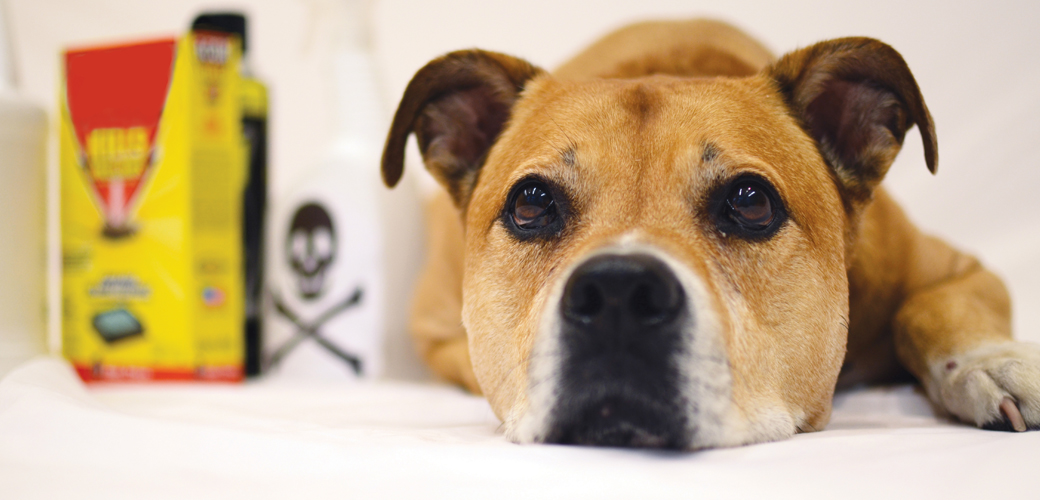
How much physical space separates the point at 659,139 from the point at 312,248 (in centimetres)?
155

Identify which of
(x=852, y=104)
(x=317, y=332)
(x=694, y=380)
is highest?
(x=852, y=104)

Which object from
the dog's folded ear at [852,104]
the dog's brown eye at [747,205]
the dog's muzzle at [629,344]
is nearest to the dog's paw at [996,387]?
the dog's folded ear at [852,104]

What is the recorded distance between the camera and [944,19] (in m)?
2.68

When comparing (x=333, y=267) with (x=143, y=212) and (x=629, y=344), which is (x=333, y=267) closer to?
(x=143, y=212)

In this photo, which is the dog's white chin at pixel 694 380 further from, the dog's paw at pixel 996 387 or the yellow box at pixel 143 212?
the yellow box at pixel 143 212

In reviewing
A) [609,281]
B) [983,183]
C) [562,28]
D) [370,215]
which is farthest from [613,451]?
[562,28]

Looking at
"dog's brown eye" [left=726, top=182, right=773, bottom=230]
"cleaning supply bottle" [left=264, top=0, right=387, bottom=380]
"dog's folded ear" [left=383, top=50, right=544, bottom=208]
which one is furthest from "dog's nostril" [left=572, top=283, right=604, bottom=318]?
"cleaning supply bottle" [left=264, top=0, right=387, bottom=380]

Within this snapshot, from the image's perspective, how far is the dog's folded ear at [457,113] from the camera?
174cm

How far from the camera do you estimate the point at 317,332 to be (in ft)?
8.16

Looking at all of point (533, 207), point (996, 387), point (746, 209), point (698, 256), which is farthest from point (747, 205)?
point (996, 387)

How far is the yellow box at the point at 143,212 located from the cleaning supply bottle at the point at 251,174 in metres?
0.18

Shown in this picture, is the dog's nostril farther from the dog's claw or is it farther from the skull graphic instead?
the skull graphic

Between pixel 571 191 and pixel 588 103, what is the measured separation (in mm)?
271

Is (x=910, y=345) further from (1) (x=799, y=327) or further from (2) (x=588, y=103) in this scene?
(2) (x=588, y=103)
